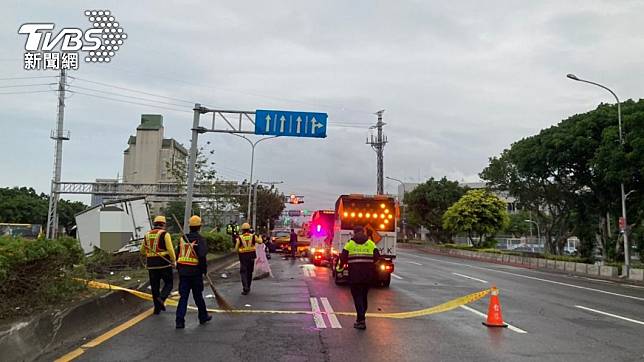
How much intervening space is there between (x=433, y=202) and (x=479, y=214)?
12403 millimetres

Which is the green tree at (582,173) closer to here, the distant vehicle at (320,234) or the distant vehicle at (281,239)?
the distant vehicle at (320,234)

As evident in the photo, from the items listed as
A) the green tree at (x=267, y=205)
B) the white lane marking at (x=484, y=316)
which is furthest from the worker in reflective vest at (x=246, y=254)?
the green tree at (x=267, y=205)

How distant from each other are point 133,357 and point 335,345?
2.71 m

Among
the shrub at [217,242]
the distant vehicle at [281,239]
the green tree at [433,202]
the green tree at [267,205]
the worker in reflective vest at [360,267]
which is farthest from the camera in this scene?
the green tree at [267,205]

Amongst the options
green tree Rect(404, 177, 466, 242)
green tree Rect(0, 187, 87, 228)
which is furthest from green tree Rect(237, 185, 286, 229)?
green tree Rect(0, 187, 87, 228)

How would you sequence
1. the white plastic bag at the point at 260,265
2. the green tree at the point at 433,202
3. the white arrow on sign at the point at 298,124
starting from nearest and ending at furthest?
the white plastic bag at the point at 260,265, the white arrow on sign at the point at 298,124, the green tree at the point at 433,202

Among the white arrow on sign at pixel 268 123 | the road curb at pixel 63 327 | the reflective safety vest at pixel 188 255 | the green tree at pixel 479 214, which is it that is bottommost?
the road curb at pixel 63 327

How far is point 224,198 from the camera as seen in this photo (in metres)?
45.1

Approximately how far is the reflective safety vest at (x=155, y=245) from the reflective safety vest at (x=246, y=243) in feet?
13.3

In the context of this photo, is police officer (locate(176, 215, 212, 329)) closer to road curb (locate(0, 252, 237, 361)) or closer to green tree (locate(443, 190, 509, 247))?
road curb (locate(0, 252, 237, 361))

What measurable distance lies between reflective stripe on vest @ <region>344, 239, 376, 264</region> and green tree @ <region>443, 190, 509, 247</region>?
43.2 m

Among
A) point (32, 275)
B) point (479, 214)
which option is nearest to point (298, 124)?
point (32, 275)

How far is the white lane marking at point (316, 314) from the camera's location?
9680 millimetres

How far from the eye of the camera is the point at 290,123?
21.6m
